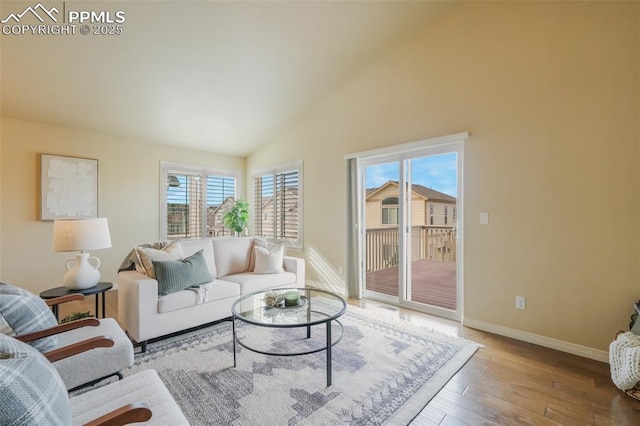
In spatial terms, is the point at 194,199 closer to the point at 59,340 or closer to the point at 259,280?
the point at 259,280

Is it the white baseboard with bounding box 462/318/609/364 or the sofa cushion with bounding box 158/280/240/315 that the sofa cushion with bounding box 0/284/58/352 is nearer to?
the sofa cushion with bounding box 158/280/240/315

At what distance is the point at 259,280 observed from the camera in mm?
3545

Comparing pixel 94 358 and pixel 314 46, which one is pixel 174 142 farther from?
pixel 94 358

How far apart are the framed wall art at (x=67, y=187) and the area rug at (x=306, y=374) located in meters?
2.93

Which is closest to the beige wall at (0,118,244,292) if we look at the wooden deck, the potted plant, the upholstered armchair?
the potted plant

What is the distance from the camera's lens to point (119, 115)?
423 centimetres

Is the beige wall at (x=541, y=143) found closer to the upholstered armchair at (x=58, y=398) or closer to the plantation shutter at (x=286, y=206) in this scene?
the plantation shutter at (x=286, y=206)

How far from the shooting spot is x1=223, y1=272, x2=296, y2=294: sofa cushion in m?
3.42

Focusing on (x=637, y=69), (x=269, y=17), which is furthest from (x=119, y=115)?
(x=637, y=69)

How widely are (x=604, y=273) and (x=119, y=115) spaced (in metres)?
5.82

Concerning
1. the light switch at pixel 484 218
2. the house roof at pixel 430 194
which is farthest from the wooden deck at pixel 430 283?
the house roof at pixel 430 194

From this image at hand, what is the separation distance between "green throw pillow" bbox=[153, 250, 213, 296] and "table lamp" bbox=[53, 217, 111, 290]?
1.77ft

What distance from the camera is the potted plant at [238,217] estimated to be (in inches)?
229

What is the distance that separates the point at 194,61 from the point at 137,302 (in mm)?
2666
